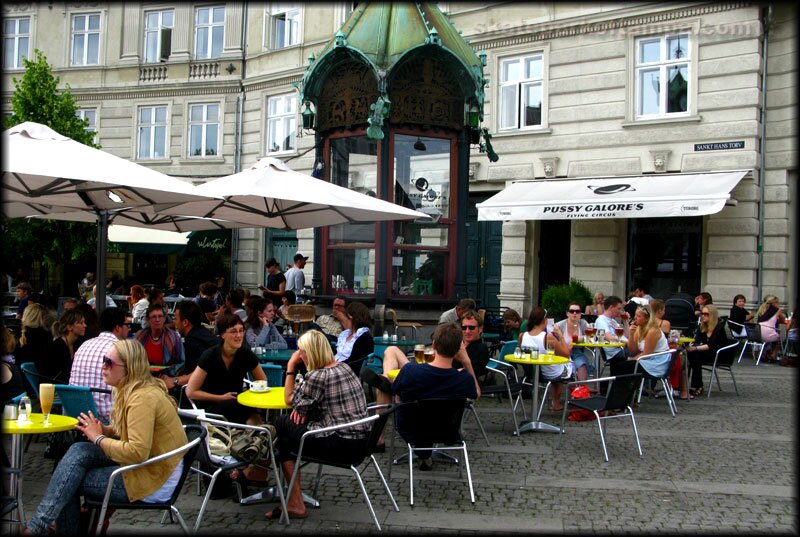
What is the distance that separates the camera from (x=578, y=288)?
57.0 feet

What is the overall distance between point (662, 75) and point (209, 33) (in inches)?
604

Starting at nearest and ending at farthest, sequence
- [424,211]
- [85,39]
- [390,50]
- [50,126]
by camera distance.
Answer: [390,50], [424,211], [50,126], [85,39]

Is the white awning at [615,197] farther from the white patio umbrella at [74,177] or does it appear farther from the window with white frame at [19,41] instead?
the window with white frame at [19,41]

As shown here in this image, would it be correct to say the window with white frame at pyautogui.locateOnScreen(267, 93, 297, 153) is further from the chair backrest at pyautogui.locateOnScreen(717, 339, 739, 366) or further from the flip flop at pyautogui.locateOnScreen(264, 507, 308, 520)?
the flip flop at pyautogui.locateOnScreen(264, 507, 308, 520)

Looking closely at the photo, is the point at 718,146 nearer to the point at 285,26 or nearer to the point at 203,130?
the point at 285,26

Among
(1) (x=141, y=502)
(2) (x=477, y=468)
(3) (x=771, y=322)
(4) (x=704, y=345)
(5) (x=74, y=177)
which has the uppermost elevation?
(5) (x=74, y=177)

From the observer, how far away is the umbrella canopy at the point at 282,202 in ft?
28.2

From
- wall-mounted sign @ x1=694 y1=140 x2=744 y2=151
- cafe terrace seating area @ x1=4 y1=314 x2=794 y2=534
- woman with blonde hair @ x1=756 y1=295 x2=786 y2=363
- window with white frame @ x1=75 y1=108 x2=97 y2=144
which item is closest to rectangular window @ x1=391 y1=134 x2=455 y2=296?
cafe terrace seating area @ x1=4 y1=314 x2=794 y2=534

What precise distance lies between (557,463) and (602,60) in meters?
13.9

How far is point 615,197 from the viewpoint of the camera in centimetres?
1670

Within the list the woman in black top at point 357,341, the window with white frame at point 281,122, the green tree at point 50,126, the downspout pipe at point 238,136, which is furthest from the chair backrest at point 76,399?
the downspout pipe at point 238,136

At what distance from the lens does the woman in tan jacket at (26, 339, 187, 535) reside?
4.12 meters

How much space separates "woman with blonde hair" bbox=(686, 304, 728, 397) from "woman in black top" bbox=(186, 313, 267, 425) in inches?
279

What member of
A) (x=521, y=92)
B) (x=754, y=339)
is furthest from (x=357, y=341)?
(x=521, y=92)
